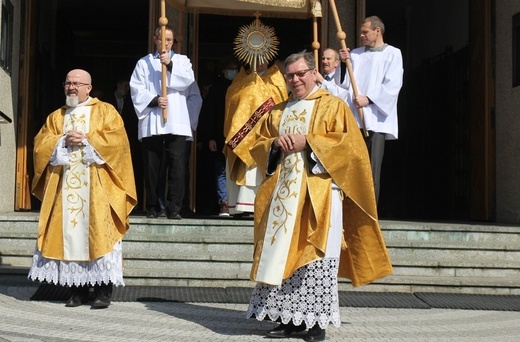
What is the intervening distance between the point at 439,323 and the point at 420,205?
961cm

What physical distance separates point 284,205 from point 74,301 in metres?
2.06

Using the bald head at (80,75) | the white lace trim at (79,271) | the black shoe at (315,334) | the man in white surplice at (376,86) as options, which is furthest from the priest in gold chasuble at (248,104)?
the black shoe at (315,334)

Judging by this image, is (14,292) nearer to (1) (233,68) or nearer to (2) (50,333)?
(2) (50,333)

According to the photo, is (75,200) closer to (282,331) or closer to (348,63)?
(282,331)

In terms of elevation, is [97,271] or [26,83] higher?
[26,83]

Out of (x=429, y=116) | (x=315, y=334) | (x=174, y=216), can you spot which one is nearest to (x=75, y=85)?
(x=174, y=216)

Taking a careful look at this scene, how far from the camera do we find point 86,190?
8.03 meters

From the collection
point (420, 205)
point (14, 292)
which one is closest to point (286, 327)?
point (14, 292)

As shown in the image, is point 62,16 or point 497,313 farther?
point 62,16

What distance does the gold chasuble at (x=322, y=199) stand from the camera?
6.71m

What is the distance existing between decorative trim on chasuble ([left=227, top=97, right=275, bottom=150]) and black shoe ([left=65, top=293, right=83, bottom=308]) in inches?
119

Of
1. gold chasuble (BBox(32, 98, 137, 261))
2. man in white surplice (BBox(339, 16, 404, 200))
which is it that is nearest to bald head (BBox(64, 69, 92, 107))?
gold chasuble (BBox(32, 98, 137, 261))

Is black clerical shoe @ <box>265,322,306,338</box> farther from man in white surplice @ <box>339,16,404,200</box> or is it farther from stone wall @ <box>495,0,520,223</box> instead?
stone wall @ <box>495,0,520,223</box>

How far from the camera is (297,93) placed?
7.00 meters
